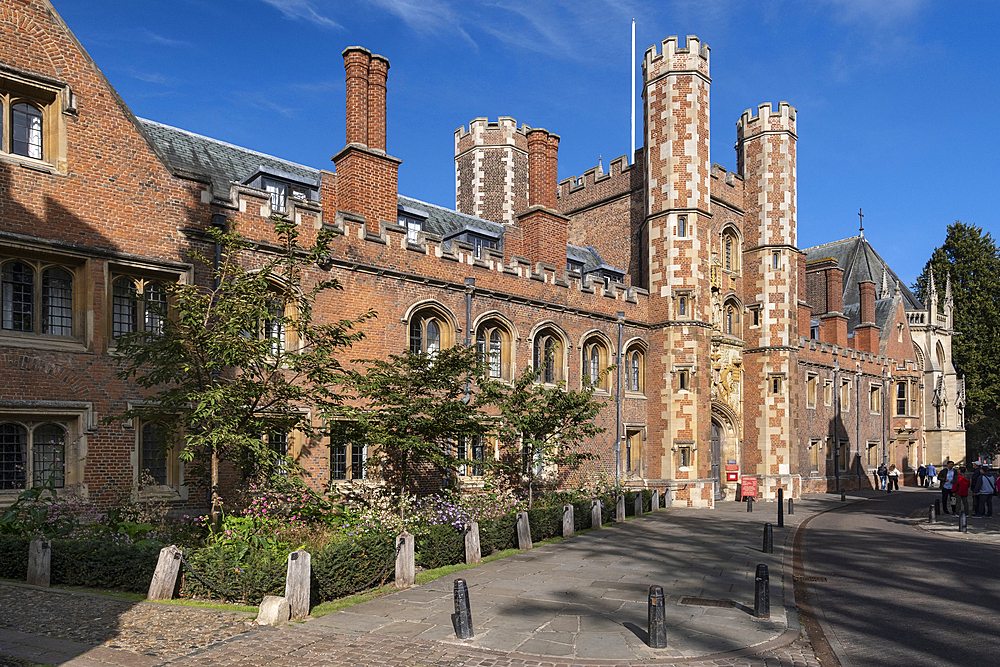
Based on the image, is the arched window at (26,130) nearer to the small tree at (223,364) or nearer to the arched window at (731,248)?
the small tree at (223,364)

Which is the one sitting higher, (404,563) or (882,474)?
→ (404,563)

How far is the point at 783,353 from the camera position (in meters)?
29.0

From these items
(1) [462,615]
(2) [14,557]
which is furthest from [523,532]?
(2) [14,557]

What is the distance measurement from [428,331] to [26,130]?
10090 mm

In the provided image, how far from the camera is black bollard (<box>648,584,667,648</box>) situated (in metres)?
7.92

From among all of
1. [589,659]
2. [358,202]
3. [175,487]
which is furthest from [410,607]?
[358,202]

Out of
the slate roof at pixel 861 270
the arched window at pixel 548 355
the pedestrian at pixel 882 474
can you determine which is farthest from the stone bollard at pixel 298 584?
the slate roof at pixel 861 270

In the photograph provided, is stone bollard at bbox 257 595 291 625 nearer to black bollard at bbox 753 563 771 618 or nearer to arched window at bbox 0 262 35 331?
black bollard at bbox 753 563 771 618

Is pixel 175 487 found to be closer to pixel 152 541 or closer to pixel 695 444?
pixel 152 541

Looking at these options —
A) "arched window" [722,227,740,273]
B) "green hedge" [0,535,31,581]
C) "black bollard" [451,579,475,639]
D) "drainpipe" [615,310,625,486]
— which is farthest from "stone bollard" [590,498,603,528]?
"arched window" [722,227,740,273]

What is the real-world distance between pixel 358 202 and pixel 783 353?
1979cm

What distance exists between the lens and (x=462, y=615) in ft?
26.7

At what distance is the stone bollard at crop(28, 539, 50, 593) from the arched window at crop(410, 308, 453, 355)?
987 centimetres

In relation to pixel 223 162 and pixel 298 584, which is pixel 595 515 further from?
pixel 223 162
